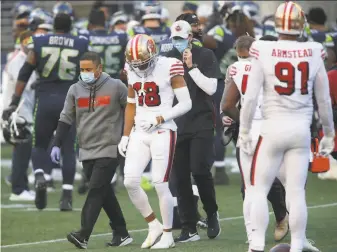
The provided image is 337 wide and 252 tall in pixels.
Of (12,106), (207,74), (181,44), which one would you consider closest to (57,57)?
(12,106)

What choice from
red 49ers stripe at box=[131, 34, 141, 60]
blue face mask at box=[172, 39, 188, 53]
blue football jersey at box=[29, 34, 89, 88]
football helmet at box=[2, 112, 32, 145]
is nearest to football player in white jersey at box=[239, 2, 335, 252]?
red 49ers stripe at box=[131, 34, 141, 60]

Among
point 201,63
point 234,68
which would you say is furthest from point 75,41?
point 234,68

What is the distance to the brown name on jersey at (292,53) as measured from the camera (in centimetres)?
873

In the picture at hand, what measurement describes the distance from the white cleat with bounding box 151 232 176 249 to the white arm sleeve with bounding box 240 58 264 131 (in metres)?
1.69

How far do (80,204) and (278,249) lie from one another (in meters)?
5.49

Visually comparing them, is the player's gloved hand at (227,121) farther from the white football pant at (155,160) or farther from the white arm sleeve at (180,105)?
the white football pant at (155,160)

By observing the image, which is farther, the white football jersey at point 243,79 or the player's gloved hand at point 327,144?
the white football jersey at point 243,79

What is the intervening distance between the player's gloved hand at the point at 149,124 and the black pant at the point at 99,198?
27.5 inches

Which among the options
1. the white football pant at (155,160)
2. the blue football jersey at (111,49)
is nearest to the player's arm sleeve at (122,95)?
the white football pant at (155,160)

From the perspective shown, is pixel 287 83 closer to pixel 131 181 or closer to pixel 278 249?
pixel 278 249

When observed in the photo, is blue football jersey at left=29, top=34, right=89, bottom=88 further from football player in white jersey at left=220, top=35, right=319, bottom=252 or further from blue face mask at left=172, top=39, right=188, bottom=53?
football player in white jersey at left=220, top=35, right=319, bottom=252

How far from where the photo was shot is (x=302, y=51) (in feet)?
28.7

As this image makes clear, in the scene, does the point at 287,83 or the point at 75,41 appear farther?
the point at 75,41

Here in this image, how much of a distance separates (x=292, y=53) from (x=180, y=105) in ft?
5.34
